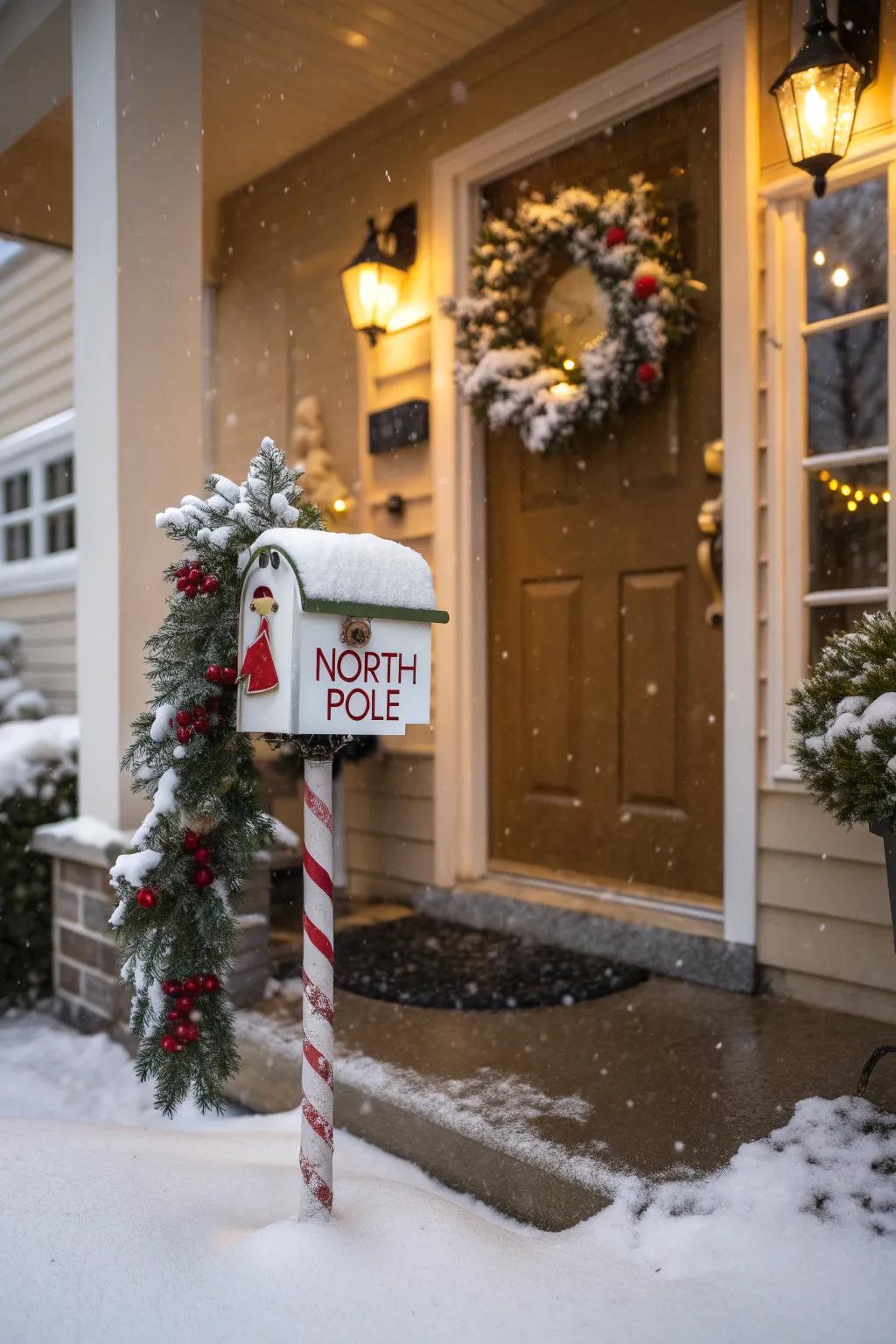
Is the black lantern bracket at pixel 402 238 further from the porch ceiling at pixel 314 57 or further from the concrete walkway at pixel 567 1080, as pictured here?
the concrete walkway at pixel 567 1080

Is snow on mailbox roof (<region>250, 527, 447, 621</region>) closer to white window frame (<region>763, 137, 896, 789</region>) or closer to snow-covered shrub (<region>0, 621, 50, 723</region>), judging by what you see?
white window frame (<region>763, 137, 896, 789</region>)

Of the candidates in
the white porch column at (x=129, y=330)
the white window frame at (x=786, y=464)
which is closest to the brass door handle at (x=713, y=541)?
the white window frame at (x=786, y=464)

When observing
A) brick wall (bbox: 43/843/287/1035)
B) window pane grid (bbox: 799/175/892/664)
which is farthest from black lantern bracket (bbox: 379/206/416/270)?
brick wall (bbox: 43/843/287/1035)

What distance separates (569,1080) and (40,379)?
4509 mm

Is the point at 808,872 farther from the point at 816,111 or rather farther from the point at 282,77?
the point at 282,77

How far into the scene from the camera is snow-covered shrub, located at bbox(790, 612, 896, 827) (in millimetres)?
2168

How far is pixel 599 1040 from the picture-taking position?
280 centimetres

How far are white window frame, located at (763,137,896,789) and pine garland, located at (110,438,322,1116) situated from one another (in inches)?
68.4

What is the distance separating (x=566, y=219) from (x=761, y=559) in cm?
134

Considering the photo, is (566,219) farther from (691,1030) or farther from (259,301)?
(691,1030)

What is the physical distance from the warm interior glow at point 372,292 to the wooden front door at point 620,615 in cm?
50

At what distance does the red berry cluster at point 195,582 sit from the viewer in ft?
6.20

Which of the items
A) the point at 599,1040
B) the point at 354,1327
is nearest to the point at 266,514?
the point at 354,1327

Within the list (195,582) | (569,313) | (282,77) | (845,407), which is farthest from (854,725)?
(282,77)
